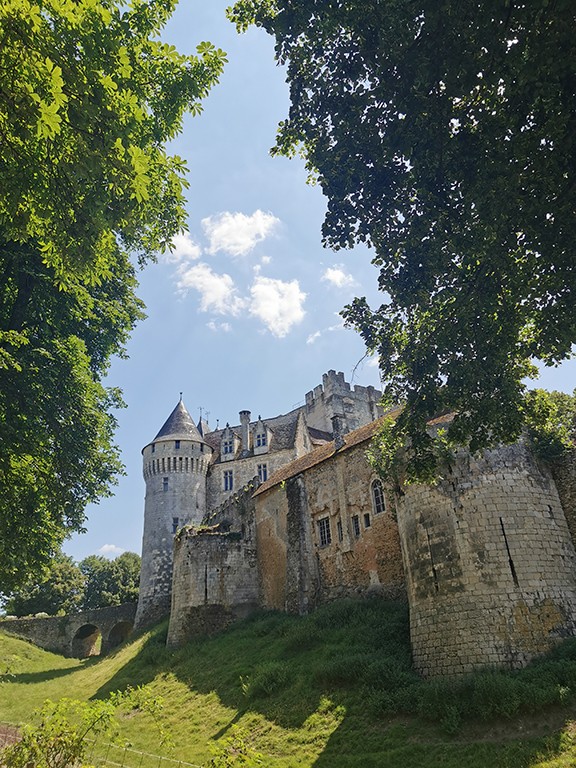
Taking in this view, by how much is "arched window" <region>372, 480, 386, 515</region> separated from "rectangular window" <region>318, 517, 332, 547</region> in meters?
3.36

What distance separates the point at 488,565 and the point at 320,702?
6043mm

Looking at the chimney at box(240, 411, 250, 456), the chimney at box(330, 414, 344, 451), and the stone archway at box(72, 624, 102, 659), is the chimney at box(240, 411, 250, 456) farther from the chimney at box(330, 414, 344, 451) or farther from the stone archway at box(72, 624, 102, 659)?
the chimney at box(330, 414, 344, 451)

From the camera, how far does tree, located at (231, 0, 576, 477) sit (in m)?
7.52

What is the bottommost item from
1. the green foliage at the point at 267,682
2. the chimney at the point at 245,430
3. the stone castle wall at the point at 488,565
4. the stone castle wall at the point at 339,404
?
the green foliage at the point at 267,682

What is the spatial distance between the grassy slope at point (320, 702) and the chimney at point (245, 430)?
787 inches

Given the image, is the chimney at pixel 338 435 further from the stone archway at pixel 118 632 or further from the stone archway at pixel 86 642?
the stone archway at pixel 86 642

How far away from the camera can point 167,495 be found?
137 ft

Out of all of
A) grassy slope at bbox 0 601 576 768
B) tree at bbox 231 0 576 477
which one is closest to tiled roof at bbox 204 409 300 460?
grassy slope at bbox 0 601 576 768

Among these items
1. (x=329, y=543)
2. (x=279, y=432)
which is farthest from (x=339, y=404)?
(x=329, y=543)

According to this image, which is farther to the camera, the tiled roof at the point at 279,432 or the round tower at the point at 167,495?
the tiled roof at the point at 279,432

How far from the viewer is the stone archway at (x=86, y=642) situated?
4325cm

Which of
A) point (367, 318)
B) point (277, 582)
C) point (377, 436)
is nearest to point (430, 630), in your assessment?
point (377, 436)

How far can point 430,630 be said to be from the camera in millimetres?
15070

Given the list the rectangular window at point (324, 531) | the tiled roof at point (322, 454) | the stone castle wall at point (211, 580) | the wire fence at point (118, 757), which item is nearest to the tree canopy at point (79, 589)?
the stone castle wall at point (211, 580)
